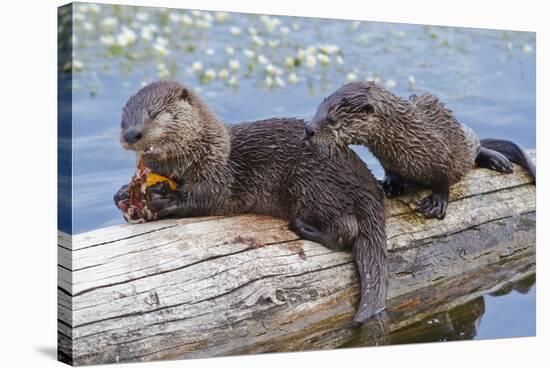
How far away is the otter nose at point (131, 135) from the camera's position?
366 centimetres

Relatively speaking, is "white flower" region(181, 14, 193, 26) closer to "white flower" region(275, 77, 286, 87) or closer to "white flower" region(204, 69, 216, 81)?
"white flower" region(204, 69, 216, 81)

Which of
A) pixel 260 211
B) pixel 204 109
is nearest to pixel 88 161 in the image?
pixel 204 109

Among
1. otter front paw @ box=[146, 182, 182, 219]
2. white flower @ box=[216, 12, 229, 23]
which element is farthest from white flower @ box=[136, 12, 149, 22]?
otter front paw @ box=[146, 182, 182, 219]

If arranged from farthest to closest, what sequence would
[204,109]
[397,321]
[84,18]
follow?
[397,321]
[204,109]
[84,18]

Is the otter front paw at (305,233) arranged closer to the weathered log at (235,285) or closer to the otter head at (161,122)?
the weathered log at (235,285)

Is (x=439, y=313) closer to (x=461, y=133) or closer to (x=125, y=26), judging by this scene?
(x=461, y=133)

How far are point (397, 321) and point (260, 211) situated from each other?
0.90 meters

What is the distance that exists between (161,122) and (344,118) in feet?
2.97

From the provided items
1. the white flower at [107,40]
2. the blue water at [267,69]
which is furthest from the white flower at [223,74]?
the white flower at [107,40]

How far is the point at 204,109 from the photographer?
13.0 ft

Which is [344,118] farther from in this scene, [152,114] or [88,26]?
[88,26]

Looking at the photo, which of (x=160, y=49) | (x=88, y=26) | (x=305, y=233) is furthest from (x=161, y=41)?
(x=305, y=233)

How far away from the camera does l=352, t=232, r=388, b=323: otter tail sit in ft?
13.4

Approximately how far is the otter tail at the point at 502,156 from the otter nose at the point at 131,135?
206cm
